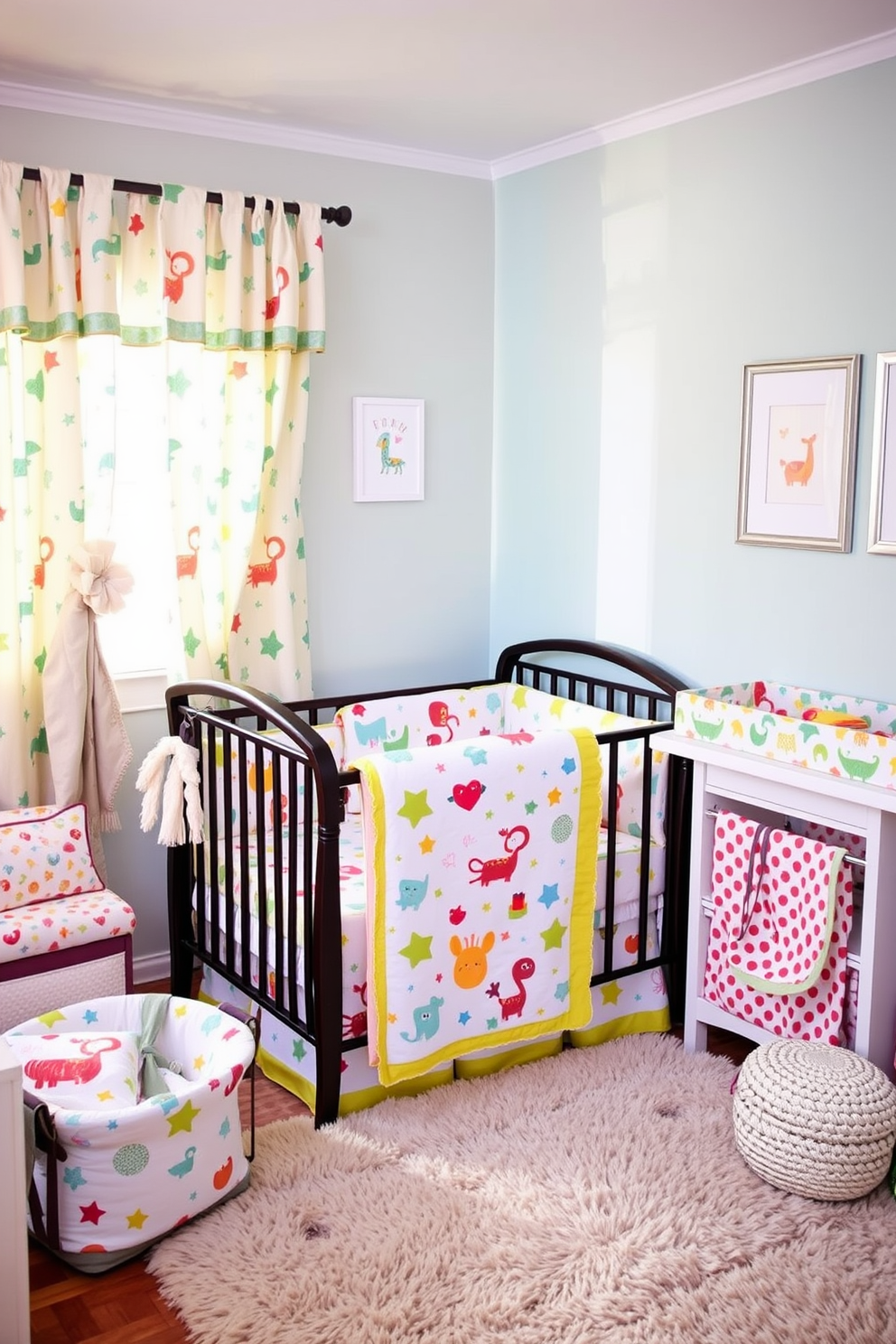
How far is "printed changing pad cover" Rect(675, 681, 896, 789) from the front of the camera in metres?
2.33

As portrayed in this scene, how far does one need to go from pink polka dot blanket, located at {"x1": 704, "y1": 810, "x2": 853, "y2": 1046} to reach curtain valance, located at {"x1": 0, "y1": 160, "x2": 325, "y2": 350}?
1.64 m

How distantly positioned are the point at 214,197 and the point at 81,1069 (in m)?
2.00

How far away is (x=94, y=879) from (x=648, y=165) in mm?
2166

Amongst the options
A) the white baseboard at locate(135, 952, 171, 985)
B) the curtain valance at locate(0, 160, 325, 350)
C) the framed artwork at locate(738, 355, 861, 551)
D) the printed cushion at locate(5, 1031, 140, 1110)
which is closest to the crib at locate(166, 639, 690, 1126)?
the white baseboard at locate(135, 952, 171, 985)

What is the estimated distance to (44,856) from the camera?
2766mm

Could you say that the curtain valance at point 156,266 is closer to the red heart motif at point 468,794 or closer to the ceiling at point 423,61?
the ceiling at point 423,61

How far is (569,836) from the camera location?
2670 millimetres

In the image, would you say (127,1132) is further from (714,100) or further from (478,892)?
(714,100)

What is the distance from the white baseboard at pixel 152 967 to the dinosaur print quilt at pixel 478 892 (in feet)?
3.21

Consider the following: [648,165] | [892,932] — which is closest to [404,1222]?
[892,932]

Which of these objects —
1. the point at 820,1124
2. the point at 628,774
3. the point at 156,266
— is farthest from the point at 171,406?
the point at 820,1124

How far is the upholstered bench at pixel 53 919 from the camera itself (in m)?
2.61

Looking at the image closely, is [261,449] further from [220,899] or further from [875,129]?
[875,129]

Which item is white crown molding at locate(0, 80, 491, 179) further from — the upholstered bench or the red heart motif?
the red heart motif
